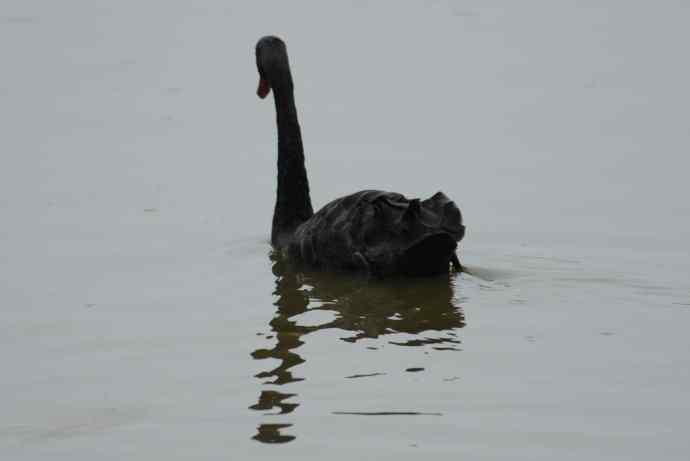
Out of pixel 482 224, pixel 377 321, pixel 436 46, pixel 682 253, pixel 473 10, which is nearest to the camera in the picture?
pixel 377 321

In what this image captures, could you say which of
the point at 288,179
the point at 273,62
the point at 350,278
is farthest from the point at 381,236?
the point at 273,62

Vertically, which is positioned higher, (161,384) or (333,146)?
(333,146)

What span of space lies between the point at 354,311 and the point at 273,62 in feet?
7.82

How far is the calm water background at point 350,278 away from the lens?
199 inches

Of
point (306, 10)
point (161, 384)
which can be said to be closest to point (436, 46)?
point (306, 10)

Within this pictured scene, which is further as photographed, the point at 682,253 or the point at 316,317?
the point at 682,253

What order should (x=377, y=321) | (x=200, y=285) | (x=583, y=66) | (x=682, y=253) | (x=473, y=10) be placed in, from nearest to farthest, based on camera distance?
(x=377, y=321) → (x=200, y=285) → (x=682, y=253) → (x=583, y=66) → (x=473, y=10)

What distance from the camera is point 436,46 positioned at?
16625 millimetres

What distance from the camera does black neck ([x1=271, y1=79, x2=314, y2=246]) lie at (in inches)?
331

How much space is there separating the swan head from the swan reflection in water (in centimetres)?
135

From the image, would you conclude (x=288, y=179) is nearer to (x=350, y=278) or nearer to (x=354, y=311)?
(x=350, y=278)

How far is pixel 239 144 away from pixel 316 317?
5500 millimetres

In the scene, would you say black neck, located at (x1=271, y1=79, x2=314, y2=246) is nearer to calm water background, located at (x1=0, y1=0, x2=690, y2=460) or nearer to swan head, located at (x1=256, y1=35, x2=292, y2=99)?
swan head, located at (x1=256, y1=35, x2=292, y2=99)

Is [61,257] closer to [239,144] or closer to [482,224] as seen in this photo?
[482,224]
